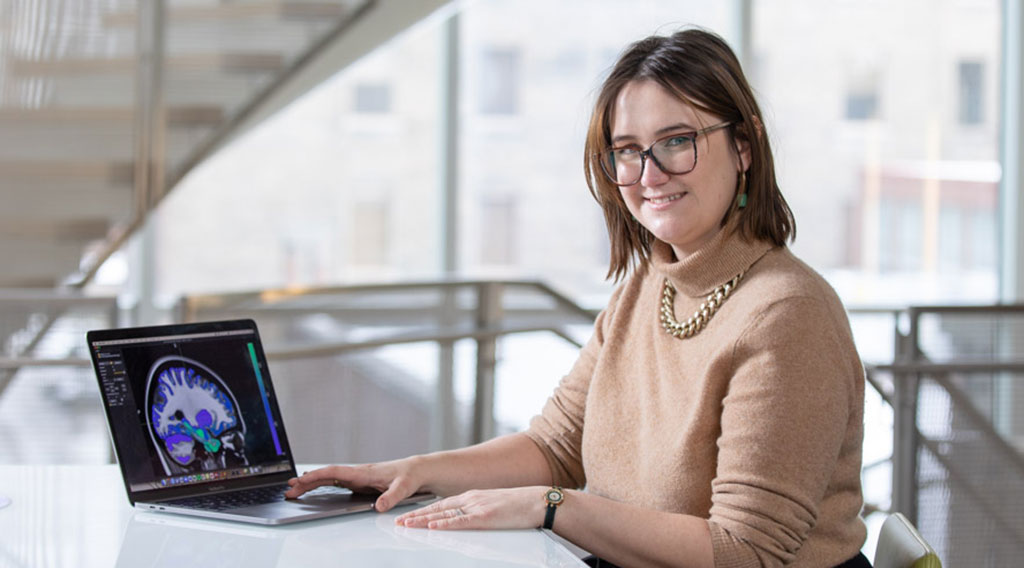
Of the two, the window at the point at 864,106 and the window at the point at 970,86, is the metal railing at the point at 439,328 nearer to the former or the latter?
the window at the point at 864,106

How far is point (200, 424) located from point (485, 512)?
410 millimetres

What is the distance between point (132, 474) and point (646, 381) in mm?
710

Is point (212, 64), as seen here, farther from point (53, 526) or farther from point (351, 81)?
point (53, 526)

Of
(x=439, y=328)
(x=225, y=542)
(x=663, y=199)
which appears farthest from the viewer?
(x=439, y=328)

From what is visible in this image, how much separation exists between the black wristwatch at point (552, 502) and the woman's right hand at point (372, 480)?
0.21 metres

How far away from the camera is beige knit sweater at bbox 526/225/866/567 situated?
1.46 metres

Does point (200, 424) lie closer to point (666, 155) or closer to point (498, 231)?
point (666, 155)

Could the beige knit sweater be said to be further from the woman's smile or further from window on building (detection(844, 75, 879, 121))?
window on building (detection(844, 75, 879, 121))

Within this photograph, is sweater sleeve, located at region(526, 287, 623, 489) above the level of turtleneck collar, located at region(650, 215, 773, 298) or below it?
A: below

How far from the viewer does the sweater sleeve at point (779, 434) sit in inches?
57.1

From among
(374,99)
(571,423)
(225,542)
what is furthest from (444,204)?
(225,542)

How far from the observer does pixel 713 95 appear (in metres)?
1.62

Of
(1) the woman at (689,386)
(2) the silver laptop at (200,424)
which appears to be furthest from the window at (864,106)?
(2) the silver laptop at (200,424)
